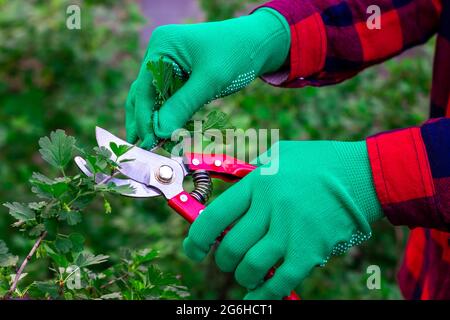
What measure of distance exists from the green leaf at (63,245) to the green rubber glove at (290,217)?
0.23 m

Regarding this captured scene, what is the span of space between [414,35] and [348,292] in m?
1.01

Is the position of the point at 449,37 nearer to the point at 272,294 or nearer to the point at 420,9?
the point at 420,9

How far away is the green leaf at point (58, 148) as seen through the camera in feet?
4.47

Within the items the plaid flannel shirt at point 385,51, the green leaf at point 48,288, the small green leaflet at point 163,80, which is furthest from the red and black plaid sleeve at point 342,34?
the green leaf at point 48,288

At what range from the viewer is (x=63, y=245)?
137 cm

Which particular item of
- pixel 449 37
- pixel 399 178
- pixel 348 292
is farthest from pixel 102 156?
pixel 348 292

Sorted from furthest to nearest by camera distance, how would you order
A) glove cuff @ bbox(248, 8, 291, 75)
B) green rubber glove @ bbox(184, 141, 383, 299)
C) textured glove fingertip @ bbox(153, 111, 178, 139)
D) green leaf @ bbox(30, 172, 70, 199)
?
glove cuff @ bbox(248, 8, 291, 75) < textured glove fingertip @ bbox(153, 111, 178, 139) < green rubber glove @ bbox(184, 141, 383, 299) < green leaf @ bbox(30, 172, 70, 199)

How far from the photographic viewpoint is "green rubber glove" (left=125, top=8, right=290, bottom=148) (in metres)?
1.57

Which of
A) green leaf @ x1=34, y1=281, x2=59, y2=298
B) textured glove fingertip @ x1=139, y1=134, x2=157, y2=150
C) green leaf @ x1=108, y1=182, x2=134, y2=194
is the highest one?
textured glove fingertip @ x1=139, y1=134, x2=157, y2=150

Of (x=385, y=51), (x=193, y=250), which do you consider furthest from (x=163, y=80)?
(x=385, y=51)

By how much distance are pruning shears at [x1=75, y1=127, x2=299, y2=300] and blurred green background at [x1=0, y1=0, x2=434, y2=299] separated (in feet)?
3.79

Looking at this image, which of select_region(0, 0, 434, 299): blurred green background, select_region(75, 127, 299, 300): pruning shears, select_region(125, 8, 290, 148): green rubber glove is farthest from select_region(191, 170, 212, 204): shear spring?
select_region(0, 0, 434, 299): blurred green background

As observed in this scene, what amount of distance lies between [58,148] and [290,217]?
1.46 ft

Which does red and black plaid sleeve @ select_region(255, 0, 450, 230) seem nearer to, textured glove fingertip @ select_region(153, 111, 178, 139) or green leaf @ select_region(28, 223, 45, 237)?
textured glove fingertip @ select_region(153, 111, 178, 139)
